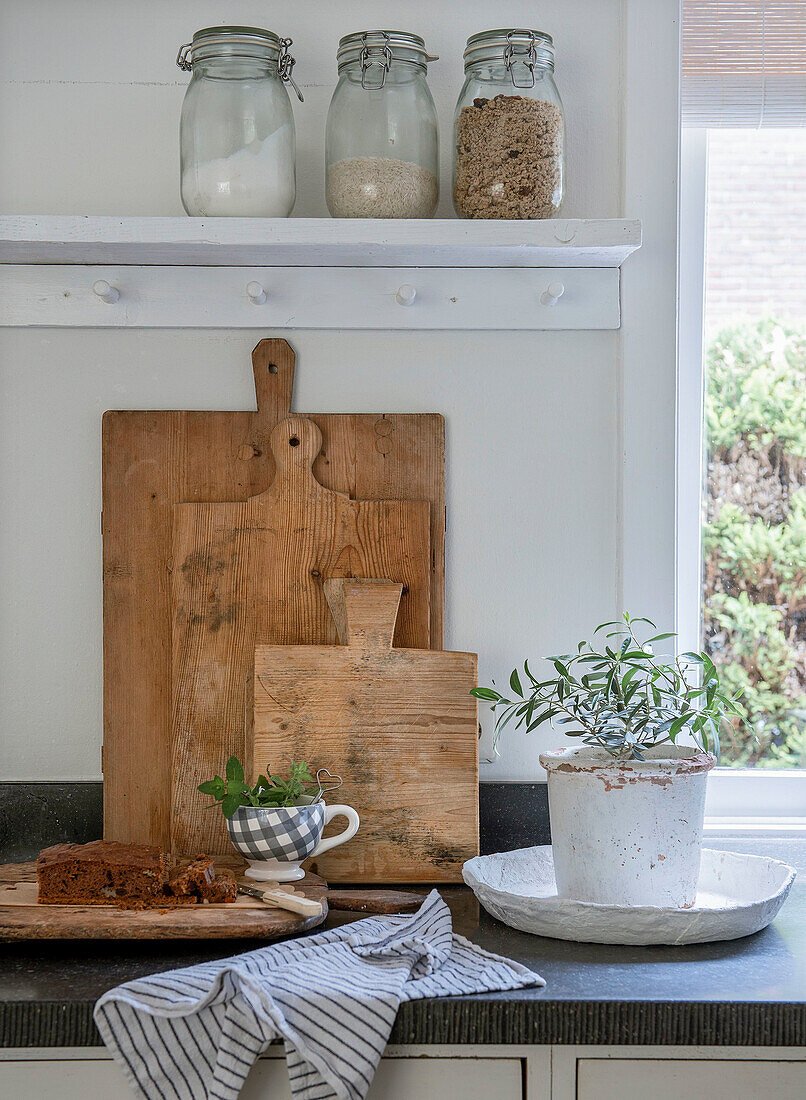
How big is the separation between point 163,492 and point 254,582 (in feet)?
0.59

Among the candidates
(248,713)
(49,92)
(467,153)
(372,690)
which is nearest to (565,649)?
(372,690)

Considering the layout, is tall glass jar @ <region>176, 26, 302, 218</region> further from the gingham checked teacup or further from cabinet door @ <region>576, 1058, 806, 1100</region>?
cabinet door @ <region>576, 1058, 806, 1100</region>

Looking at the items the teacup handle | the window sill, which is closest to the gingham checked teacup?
the teacup handle

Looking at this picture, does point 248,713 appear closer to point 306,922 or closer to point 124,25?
point 306,922

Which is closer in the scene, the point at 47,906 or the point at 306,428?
the point at 47,906

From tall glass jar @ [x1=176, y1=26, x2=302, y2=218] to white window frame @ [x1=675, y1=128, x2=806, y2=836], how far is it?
0.62m

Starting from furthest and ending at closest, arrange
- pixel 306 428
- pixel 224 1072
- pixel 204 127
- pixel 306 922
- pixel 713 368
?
pixel 713 368, pixel 306 428, pixel 204 127, pixel 306 922, pixel 224 1072

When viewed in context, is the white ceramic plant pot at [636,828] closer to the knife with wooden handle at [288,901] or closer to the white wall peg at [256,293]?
the knife with wooden handle at [288,901]

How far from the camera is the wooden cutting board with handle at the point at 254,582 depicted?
4.49 feet

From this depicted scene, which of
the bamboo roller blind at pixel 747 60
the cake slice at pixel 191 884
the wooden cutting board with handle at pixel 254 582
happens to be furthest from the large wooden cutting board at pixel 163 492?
the bamboo roller blind at pixel 747 60

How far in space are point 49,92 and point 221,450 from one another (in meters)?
0.56

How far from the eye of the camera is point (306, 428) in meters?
1.40

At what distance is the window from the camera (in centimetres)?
153

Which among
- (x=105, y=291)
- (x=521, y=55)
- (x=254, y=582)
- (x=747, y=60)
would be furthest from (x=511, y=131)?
(x=254, y=582)
